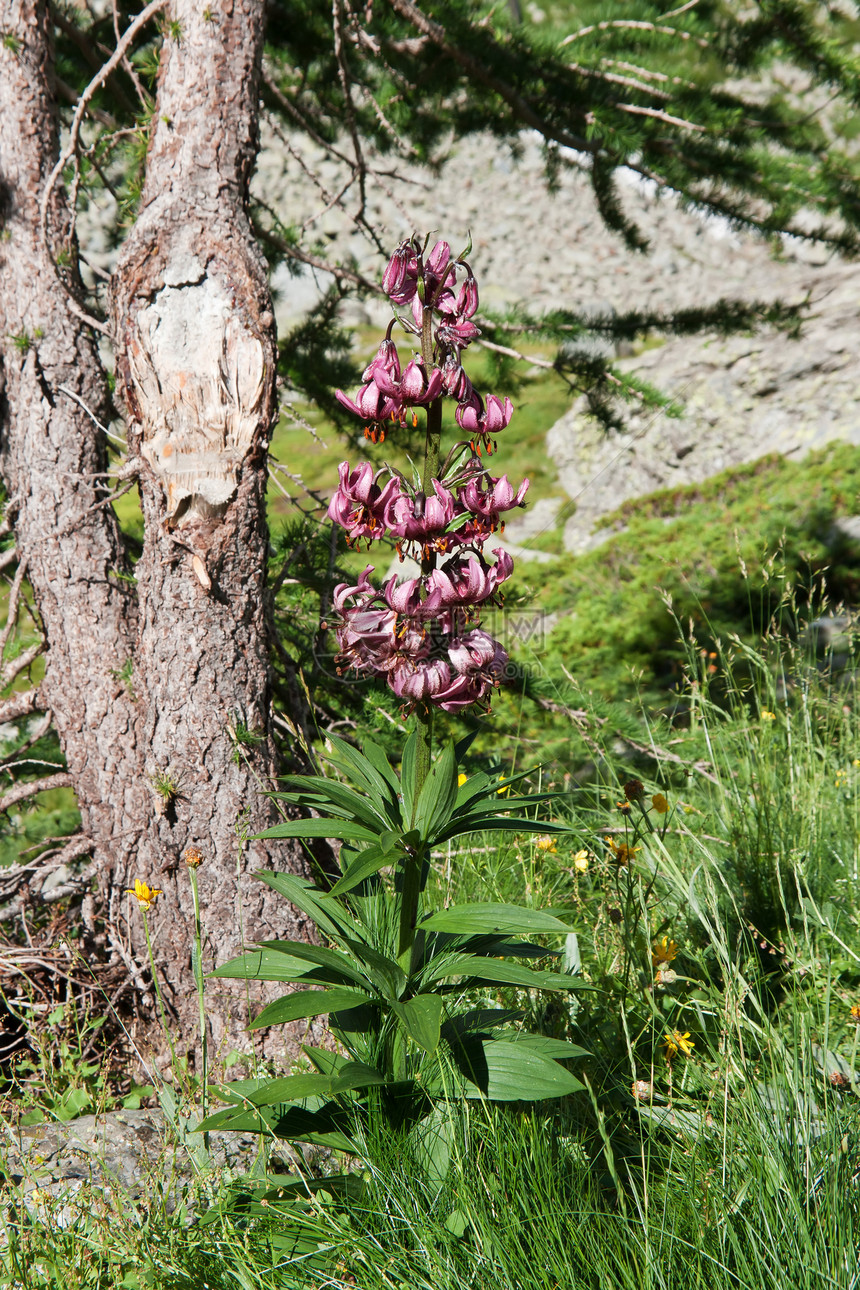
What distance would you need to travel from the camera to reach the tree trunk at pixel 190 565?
2.42 meters

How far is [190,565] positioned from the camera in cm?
245

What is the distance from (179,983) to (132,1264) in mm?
972

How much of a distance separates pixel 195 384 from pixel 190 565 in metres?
0.52

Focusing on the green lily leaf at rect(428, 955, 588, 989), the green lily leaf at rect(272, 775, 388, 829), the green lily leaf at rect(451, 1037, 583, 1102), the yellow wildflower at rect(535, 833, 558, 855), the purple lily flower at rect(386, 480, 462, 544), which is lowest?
the green lily leaf at rect(451, 1037, 583, 1102)

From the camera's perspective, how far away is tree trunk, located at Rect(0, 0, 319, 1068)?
7.94 ft

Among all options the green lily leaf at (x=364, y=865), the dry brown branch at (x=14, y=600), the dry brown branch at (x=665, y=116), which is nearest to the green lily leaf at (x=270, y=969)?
the green lily leaf at (x=364, y=865)

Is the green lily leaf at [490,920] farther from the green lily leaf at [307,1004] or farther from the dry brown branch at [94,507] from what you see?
the dry brown branch at [94,507]

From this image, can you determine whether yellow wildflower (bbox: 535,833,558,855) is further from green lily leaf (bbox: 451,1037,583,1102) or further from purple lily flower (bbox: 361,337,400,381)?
purple lily flower (bbox: 361,337,400,381)

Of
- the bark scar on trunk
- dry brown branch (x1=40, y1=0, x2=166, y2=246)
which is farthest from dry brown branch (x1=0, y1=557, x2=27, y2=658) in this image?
dry brown branch (x1=40, y1=0, x2=166, y2=246)

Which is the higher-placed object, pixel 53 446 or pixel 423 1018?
pixel 53 446

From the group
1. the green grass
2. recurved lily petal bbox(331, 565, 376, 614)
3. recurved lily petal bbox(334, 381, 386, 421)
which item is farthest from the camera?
recurved lily petal bbox(331, 565, 376, 614)

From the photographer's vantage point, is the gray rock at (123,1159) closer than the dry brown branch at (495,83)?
Yes

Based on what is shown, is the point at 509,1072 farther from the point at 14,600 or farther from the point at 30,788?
the point at 14,600

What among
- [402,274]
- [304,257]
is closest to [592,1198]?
[402,274]
